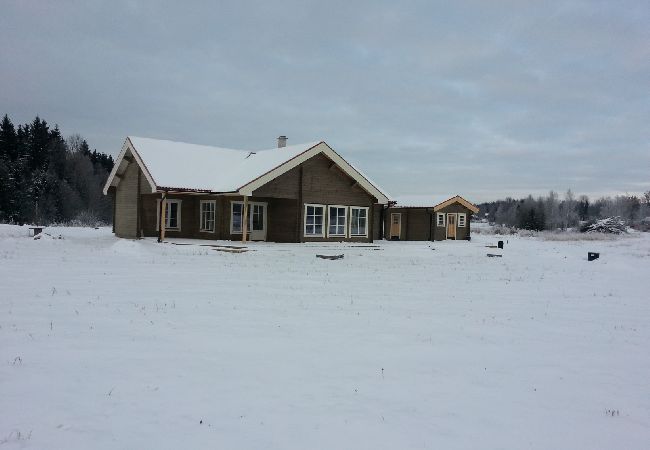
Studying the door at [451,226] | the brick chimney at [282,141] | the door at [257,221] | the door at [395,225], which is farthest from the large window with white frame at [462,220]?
the door at [257,221]

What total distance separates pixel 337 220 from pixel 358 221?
4.85 ft

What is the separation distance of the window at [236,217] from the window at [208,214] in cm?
99

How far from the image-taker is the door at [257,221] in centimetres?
2647

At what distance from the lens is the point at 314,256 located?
20219 mm

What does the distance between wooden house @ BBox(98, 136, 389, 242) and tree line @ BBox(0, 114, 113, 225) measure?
31.8m

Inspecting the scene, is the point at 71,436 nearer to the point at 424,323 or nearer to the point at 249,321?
the point at 249,321

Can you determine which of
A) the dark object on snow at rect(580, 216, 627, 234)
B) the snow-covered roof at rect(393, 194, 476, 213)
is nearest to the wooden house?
the snow-covered roof at rect(393, 194, 476, 213)

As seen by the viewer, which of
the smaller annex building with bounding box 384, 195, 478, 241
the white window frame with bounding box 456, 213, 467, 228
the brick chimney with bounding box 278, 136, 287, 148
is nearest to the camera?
the brick chimney with bounding box 278, 136, 287, 148

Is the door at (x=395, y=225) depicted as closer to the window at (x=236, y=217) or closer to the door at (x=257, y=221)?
the door at (x=257, y=221)

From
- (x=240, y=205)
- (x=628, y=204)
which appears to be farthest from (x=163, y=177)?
(x=628, y=204)

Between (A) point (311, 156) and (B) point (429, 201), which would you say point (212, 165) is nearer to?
(A) point (311, 156)

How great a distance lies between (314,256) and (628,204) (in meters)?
136

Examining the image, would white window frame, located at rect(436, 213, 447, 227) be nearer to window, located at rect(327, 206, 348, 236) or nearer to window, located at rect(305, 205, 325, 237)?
window, located at rect(327, 206, 348, 236)

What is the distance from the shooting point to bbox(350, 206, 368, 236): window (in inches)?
1088
